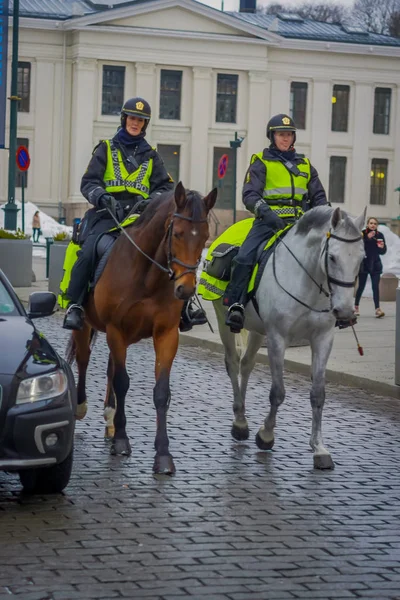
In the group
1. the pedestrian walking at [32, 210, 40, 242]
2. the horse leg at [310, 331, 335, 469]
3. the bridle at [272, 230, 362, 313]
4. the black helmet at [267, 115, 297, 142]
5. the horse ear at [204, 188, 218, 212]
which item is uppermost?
the black helmet at [267, 115, 297, 142]

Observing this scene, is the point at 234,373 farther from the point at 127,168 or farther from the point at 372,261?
the point at 372,261

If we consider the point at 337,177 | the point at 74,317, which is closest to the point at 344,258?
the point at 74,317

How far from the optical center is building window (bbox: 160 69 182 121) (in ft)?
256

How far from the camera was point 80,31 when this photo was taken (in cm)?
7500

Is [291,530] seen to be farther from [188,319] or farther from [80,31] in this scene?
[80,31]

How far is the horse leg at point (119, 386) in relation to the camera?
30.7 ft

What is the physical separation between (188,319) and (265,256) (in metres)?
1.01

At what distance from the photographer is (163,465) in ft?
28.6

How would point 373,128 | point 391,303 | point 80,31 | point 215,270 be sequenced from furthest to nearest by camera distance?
point 373,128, point 80,31, point 391,303, point 215,270

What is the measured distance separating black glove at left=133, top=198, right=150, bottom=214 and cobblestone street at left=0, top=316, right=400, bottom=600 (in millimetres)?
1777

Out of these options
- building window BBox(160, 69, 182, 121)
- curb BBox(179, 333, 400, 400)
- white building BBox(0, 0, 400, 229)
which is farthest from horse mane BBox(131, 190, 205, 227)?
building window BBox(160, 69, 182, 121)

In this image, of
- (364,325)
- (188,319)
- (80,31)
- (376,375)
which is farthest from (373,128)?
(188,319)

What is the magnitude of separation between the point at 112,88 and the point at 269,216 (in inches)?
2680

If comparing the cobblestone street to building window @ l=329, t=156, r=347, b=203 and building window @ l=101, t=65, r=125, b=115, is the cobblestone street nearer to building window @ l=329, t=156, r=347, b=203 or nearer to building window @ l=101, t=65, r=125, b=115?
building window @ l=101, t=65, r=125, b=115
